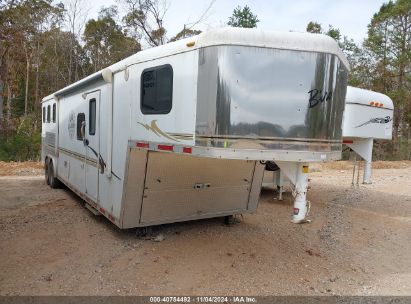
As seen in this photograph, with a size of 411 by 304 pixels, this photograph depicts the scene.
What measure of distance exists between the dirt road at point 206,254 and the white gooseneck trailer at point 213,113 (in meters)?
0.66

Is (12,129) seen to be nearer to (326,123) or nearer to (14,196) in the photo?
(14,196)

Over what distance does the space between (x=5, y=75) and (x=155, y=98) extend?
24781 mm

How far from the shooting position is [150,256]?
553 centimetres

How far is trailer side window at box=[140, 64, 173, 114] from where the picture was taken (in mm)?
4453

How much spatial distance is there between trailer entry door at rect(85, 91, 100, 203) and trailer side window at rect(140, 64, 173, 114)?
1.86 metres

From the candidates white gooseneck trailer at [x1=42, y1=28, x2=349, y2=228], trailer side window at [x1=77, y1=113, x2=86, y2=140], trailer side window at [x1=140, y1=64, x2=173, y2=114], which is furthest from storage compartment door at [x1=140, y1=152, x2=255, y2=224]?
trailer side window at [x1=77, y1=113, x2=86, y2=140]

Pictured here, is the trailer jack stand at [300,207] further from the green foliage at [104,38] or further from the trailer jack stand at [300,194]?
the green foliage at [104,38]

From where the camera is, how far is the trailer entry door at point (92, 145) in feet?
21.5

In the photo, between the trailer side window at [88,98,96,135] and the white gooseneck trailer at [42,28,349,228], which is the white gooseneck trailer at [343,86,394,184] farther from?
the trailer side window at [88,98,96,135]

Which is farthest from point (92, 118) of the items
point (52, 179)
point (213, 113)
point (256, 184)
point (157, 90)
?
point (52, 179)

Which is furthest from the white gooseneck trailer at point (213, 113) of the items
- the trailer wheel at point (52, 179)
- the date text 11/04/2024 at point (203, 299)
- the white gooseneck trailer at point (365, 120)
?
the trailer wheel at point (52, 179)

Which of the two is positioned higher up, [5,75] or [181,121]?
[5,75]

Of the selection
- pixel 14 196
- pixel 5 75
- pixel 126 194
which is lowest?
pixel 14 196

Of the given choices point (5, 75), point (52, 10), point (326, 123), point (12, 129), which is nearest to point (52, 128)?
point (326, 123)
